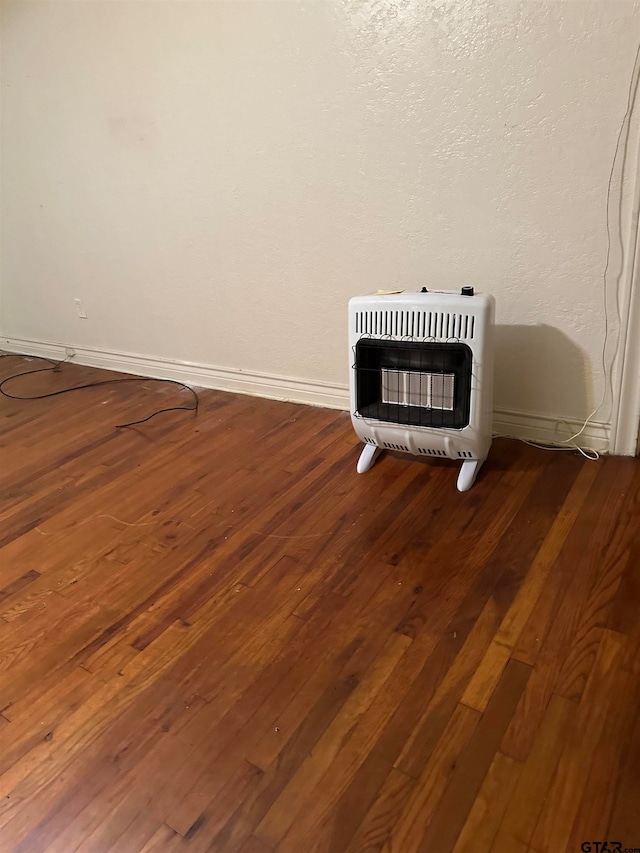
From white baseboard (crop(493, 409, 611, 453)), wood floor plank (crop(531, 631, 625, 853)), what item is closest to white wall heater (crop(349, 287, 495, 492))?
white baseboard (crop(493, 409, 611, 453))

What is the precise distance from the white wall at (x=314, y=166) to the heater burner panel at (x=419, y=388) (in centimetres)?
38

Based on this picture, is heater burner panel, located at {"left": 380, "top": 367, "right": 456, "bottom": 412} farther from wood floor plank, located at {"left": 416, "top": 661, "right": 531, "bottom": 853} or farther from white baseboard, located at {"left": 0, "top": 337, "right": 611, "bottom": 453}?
wood floor plank, located at {"left": 416, "top": 661, "right": 531, "bottom": 853}

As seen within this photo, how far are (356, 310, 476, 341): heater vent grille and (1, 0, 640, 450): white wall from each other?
376 mm

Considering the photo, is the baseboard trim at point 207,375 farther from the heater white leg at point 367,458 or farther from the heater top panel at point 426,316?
the heater top panel at point 426,316

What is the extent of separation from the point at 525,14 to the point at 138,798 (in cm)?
215

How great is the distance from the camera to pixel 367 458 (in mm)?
2078

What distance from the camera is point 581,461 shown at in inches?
79.0

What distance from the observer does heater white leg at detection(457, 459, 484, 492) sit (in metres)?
1.91

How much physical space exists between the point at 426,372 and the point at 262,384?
1.06 metres

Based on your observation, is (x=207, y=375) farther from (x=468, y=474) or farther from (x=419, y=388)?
(x=468, y=474)

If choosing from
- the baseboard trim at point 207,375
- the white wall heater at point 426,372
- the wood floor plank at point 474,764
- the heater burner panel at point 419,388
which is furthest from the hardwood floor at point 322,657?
the baseboard trim at point 207,375

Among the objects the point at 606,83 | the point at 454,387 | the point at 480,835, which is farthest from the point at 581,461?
the point at 480,835

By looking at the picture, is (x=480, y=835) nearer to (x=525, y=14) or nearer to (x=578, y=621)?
(x=578, y=621)

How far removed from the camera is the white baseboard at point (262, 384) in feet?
6.88
